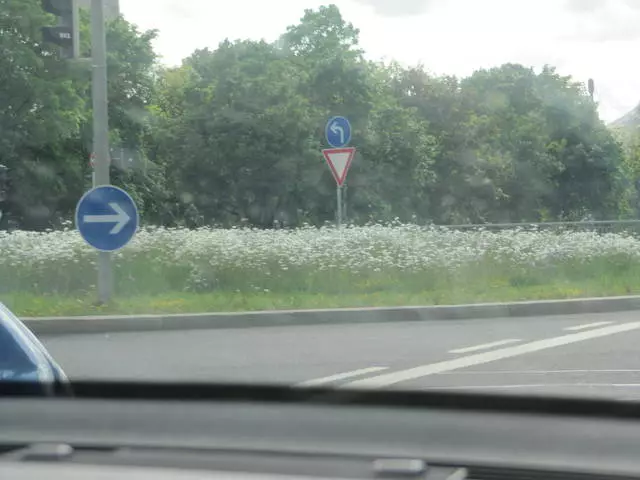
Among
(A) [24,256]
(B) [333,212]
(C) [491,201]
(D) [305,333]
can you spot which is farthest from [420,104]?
(D) [305,333]

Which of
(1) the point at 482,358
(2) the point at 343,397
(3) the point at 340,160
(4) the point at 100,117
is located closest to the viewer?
(2) the point at 343,397

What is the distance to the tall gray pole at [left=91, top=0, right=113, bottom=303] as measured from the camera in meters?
12.8

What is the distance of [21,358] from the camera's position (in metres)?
3.35

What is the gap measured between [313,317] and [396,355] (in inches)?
123

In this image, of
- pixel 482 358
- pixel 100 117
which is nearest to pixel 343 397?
pixel 482 358

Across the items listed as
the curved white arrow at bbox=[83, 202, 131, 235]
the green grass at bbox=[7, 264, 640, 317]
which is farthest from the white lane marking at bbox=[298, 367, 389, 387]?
the curved white arrow at bbox=[83, 202, 131, 235]

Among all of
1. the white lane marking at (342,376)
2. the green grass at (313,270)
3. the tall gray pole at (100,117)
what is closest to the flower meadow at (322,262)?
the green grass at (313,270)

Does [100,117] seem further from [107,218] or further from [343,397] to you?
[343,397]

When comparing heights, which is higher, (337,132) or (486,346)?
(337,132)

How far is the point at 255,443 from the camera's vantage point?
2229 millimetres

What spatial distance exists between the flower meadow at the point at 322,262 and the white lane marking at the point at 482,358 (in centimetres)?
349

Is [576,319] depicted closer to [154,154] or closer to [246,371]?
[246,371]

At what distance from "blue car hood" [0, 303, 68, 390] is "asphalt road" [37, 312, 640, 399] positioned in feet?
10.3

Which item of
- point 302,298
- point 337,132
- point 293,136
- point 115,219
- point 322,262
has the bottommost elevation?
point 302,298
